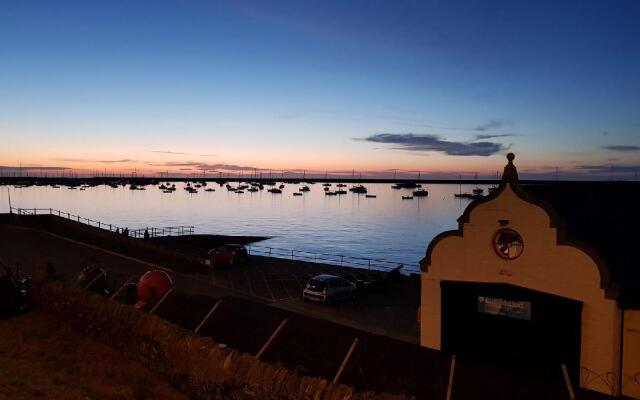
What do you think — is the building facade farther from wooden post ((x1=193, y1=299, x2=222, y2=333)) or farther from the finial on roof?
wooden post ((x1=193, y1=299, x2=222, y2=333))

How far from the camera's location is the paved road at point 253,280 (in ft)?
77.7

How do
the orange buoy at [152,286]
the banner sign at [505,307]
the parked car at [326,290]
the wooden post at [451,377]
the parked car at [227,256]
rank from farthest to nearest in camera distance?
the parked car at [227,256] → the parked car at [326,290] → the orange buoy at [152,286] → the banner sign at [505,307] → the wooden post at [451,377]

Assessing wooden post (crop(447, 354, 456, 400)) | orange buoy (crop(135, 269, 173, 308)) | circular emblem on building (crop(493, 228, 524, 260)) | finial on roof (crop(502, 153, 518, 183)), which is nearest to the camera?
wooden post (crop(447, 354, 456, 400))

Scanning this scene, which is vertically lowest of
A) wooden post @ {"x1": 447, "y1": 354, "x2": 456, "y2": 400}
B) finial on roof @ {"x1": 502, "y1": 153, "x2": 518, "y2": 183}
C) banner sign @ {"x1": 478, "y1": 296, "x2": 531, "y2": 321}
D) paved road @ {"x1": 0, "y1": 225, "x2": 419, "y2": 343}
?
paved road @ {"x1": 0, "y1": 225, "x2": 419, "y2": 343}

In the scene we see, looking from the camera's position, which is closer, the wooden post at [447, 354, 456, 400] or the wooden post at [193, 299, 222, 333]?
the wooden post at [447, 354, 456, 400]

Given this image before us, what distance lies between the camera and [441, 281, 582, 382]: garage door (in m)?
13.5

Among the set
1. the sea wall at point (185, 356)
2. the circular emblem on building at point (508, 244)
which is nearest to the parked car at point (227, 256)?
the sea wall at point (185, 356)

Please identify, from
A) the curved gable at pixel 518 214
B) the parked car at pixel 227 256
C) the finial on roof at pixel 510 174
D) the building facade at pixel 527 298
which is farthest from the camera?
the parked car at pixel 227 256

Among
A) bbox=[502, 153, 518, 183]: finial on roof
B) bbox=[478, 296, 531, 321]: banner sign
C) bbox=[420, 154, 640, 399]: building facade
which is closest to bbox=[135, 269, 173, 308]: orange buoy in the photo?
bbox=[420, 154, 640, 399]: building facade

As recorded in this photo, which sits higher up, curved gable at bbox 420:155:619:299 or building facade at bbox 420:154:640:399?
curved gable at bbox 420:155:619:299

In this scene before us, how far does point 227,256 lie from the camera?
35.7m

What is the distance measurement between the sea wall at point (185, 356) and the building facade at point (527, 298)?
25.3 feet

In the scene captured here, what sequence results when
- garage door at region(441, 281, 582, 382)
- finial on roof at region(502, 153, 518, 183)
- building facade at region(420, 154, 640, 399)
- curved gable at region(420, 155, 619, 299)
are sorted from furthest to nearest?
finial on roof at region(502, 153, 518, 183) < garage door at region(441, 281, 582, 382) < curved gable at region(420, 155, 619, 299) < building facade at region(420, 154, 640, 399)

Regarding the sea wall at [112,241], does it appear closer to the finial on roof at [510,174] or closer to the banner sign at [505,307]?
the banner sign at [505,307]
